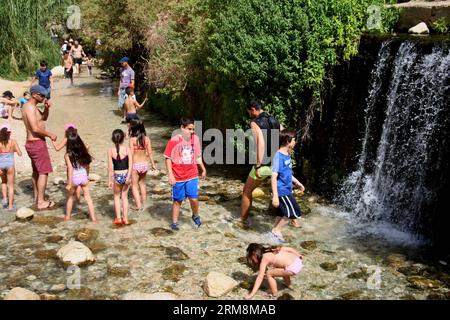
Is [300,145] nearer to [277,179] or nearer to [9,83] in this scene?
[277,179]

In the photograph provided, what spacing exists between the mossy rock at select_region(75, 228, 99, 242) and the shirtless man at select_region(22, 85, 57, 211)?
127 centimetres

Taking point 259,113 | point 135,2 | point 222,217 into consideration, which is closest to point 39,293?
point 222,217

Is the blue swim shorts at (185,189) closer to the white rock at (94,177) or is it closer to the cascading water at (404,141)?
the cascading water at (404,141)

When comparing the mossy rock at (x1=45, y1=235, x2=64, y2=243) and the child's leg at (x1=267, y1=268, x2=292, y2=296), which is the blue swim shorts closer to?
the mossy rock at (x1=45, y1=235, x2=64, y2=243)

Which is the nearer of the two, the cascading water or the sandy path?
the cascading water

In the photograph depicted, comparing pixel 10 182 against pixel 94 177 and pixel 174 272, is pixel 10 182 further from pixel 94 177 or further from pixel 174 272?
pixel 174 272

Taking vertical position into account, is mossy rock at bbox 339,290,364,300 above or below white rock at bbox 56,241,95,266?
below

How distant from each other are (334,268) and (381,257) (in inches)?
31.7

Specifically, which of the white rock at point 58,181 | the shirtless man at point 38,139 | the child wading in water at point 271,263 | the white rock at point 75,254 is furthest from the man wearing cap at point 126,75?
the child wading in water at point 271,263

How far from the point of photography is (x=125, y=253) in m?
6.81

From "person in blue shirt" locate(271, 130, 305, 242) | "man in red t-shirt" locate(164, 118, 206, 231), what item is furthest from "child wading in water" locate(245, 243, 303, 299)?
"man in red t-shirt" locate(164, 118, 206, 231)

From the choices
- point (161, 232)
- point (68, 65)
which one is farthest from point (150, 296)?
point (68, 65)

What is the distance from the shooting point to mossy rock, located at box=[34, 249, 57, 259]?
6660mm

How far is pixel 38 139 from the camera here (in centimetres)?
796
